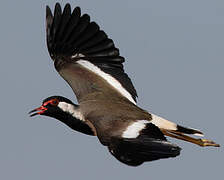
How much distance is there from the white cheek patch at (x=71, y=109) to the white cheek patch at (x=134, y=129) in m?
1.11

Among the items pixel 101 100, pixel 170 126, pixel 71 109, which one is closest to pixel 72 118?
pixel 71 109

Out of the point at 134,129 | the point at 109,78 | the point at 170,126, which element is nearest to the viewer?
the point at 134,129

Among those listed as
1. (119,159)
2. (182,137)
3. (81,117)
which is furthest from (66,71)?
(119,159)

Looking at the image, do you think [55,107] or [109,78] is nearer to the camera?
[55,107]

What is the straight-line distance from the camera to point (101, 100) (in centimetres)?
1044

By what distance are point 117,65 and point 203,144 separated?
220cm

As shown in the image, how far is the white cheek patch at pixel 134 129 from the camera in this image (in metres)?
8.65

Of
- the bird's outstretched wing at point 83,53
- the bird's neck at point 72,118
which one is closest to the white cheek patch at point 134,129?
the bird's neck at point 72,118

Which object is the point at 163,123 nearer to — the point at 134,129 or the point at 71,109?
the point at 134,129

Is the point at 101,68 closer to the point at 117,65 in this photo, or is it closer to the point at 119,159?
the point at 117,65

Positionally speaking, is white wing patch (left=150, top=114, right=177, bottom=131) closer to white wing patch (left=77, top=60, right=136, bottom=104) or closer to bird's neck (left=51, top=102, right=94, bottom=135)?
white wing patch (left=77, top=60, right=136, bottom=104)

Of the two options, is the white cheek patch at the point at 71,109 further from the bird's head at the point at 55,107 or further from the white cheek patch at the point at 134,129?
the white cheek patch at the point at 134,129

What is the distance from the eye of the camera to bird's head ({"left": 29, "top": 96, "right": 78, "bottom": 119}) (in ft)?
33.7

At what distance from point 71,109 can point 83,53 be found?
6.09ft
